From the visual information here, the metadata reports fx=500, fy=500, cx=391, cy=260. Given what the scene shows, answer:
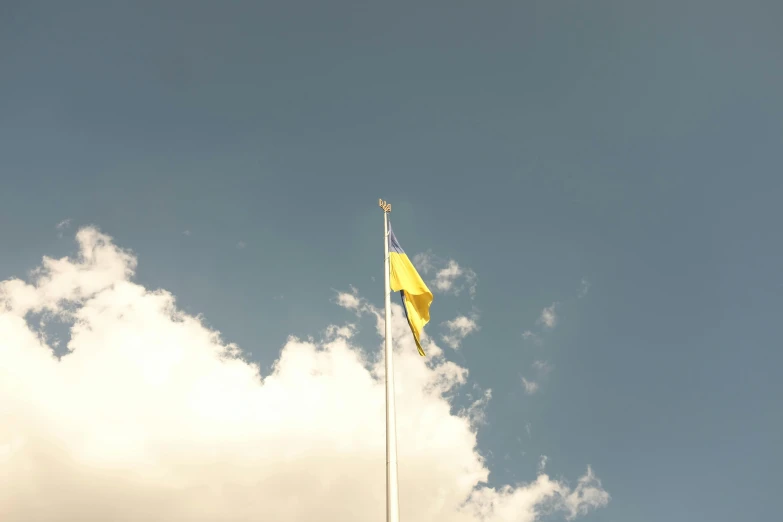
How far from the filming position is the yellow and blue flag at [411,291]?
938 inches

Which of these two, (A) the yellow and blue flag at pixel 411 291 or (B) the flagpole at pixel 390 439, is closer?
(B) the flagpole at pixel 390 439

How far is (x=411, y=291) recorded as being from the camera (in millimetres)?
24516

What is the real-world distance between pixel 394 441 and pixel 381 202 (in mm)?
13213

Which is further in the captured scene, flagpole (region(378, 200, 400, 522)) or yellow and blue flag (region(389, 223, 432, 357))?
yellow and blue flag (region(389, 223, 432, 357))

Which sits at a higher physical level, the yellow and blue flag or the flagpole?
the yellow and blue flag

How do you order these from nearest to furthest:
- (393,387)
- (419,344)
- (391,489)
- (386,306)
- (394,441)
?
(391,489)
(394,441)
(393,387)
(386,306)
(419,344)

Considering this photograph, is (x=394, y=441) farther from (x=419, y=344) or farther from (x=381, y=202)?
(x=381, y=202)

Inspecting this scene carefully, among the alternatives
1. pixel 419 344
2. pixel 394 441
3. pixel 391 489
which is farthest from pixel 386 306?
pixel 391 489

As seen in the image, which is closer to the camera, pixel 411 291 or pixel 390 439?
pixel 390 439

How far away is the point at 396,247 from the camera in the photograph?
1040 inches

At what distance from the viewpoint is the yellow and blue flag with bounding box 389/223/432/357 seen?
23828 mm

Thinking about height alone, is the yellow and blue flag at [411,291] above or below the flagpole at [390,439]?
above

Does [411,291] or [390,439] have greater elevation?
[411,291]

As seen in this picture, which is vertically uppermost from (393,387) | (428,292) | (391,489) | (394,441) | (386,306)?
(428,292)
